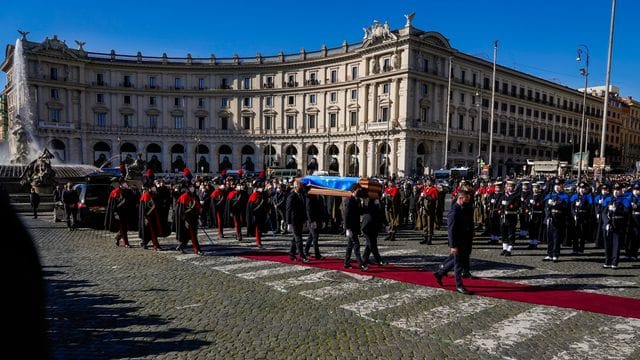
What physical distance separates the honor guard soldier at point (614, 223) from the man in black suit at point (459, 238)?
15.8 feet

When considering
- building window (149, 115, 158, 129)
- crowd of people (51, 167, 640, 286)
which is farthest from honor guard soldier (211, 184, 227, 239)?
building window (149, 115, 158, 129)

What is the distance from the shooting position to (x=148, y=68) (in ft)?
251

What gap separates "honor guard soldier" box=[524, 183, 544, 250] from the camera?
47.9 ft

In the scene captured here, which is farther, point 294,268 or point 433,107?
point 433,107

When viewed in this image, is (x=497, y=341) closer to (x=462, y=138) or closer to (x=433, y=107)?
(x=433, y=107)

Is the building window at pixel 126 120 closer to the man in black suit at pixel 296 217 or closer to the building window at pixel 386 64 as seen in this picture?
the building window at pixel 386 64

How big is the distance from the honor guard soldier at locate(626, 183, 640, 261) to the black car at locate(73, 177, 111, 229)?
1865cm

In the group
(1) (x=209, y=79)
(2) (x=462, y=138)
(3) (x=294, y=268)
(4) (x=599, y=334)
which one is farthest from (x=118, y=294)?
(1) (x=209, y=79)

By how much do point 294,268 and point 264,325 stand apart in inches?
160

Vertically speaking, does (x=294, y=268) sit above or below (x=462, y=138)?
below

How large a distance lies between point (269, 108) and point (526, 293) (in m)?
70.6

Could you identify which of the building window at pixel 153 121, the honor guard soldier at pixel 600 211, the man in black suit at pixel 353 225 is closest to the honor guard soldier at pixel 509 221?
the honor guard soldier at pixel 600 211

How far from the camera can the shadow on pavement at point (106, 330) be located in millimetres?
5875

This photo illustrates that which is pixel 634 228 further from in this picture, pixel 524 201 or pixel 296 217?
pixel 296 217
